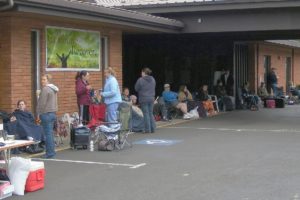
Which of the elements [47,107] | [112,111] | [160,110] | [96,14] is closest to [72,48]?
[96,14]

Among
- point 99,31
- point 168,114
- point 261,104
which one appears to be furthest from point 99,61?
point 261,104

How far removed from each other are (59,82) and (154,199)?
8.11m

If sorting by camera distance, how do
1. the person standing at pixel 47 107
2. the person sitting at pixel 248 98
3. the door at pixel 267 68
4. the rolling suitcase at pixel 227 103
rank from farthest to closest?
the door at pixel 267 68 < the person sitting at pixel 248 98 < the rolling suitcase at pixel 227 103 < the person standing at pixel 47 107

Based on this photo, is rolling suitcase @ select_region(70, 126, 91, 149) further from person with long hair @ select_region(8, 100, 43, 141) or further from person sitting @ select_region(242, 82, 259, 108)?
person sitting @ select_region(242, 82, 259, 108)

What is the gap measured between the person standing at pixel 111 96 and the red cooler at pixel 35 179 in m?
5.38

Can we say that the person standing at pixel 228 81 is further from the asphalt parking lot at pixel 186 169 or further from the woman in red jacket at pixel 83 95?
the woman in red jacket at pixel 83 95

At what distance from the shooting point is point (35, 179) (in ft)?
26.2

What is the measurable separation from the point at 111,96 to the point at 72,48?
2.56 meters

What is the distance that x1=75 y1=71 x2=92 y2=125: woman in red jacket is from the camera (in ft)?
45.2

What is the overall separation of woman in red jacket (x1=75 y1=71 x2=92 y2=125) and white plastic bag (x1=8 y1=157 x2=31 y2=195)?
5919 millimetres

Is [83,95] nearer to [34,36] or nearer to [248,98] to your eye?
[34,36]

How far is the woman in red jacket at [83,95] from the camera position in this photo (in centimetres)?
1377

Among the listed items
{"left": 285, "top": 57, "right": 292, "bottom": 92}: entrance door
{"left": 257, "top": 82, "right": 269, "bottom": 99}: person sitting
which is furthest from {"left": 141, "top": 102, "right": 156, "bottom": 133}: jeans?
{"left": 285, "top": 57, "right": 292, "bottom": 92}: entrance door

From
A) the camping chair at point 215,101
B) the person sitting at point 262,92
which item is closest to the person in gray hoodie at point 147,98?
the camping chair at point 215,101
